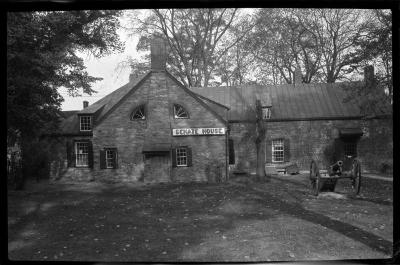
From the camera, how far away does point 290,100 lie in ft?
85.8

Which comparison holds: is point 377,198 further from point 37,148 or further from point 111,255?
point 37,148

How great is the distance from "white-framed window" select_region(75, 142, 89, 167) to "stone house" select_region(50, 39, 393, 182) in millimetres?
65

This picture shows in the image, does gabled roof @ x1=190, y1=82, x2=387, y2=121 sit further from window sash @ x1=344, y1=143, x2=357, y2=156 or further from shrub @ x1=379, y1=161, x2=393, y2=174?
shrub @ x1=379, y1=161, x2=393, y2=174

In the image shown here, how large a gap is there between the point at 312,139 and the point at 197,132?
30.7ft

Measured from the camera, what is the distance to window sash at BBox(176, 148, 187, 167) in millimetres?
20953

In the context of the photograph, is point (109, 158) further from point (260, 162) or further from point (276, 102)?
point (276, 102)

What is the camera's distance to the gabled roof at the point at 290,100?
25.0m

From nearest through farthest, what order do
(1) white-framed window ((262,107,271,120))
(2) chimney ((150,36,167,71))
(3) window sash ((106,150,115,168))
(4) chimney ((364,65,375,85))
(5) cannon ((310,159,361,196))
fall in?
(5) cannon ((310,159,361,196)), (4) chimney ((364,65,375,85)), (2) chimney ((150,36,167,71)), (3) window sash ((106,150,115,168)), (1) white-framed window ((262,107,271,120))

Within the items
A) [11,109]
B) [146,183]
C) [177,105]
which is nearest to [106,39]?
[11,109]

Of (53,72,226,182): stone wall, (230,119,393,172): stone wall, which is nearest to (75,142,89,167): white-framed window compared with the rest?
(53,72,226,182): stone wall

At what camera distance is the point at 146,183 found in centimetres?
2003

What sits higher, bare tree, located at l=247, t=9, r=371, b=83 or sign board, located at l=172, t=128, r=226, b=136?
bare tree, located at l=247, t=9, r=371, b=83

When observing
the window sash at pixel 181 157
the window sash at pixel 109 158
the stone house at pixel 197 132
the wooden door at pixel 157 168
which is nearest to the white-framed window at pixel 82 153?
the stone house at pixel 197 132

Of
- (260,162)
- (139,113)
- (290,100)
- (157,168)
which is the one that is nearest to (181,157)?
(157,168)
